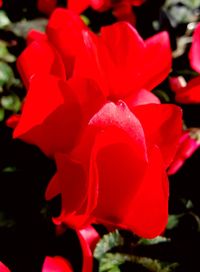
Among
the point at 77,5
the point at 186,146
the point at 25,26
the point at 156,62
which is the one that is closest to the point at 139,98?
the point at 156,62

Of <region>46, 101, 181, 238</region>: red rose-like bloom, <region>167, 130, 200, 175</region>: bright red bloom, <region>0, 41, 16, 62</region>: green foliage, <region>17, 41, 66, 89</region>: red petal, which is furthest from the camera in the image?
<region>0, 41, 16, 62</region>: green foliage

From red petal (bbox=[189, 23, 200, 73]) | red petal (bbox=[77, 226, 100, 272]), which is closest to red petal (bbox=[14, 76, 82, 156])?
red petal (bbox=[77, 226, 100, 272])

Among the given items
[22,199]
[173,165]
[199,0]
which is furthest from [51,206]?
[199,0]

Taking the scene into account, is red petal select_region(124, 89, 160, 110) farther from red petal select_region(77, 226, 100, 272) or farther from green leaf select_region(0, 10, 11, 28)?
green leaf select_region(0, 10, 11, 28)

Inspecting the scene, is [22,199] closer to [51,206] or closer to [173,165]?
[51,206]

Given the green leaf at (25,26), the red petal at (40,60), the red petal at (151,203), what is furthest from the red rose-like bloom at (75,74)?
the green leaf at (25,26)

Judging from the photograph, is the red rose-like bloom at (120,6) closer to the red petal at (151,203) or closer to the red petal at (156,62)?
the red petal at (156,62)
